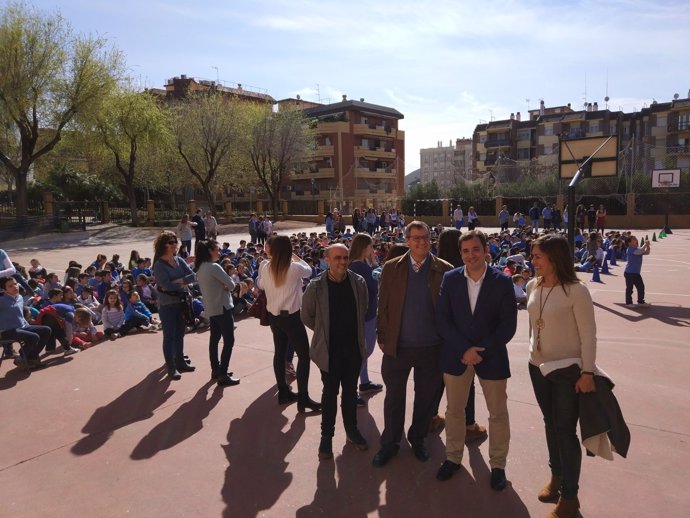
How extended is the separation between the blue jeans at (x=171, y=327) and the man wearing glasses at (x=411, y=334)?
2872 millimetres

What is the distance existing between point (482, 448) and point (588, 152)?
27.4 ft

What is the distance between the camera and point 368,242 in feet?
15.4

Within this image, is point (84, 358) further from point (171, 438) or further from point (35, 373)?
point (171, 438)

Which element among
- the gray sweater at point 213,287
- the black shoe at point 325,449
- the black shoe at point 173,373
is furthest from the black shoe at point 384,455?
the black shoe at point 173,373

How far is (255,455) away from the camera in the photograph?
393 cm

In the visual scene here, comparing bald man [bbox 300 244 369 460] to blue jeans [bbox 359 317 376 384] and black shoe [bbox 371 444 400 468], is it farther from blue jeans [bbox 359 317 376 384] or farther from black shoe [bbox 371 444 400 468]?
blue jeans [bbox 359 317 376 384]

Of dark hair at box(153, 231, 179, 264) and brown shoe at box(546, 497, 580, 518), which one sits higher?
dark hair at box(153, 231, 179, 264)

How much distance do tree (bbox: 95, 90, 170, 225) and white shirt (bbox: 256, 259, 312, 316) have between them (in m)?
28.1

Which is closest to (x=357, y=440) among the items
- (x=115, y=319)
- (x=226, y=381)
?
(x=226, y=381)

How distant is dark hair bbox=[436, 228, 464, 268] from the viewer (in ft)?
13.3

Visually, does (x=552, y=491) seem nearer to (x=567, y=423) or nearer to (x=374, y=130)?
(x=567, y=423)

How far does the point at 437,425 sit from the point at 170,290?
123 inches

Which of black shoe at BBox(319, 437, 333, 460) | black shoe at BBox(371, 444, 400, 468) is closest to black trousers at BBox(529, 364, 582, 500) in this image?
black shoe at BBox(371, 444, 400, 468)

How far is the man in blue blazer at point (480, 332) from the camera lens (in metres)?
3.32
